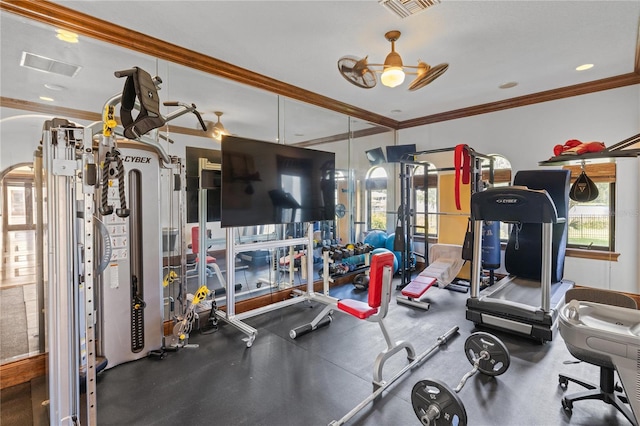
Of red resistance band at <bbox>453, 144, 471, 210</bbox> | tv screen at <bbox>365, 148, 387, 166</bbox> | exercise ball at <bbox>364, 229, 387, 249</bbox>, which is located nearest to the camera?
red resistance band at <bbox>453, 144, 471, 210</bbox>

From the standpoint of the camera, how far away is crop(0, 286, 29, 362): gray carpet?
2678 mm

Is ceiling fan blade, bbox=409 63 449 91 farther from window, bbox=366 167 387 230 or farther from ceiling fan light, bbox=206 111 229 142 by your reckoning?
window, bbox=366 167 387 230

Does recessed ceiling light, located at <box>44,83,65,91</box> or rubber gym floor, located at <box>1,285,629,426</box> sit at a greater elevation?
recessed ceiling light, located at <box>44,83,65,91</box>

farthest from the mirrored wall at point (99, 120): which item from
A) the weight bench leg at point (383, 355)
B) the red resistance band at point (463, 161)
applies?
the red resistance band at point (463, 161)

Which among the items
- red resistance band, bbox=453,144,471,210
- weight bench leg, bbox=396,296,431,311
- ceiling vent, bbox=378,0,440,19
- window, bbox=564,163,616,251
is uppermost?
ceiling vent, bbox=378,0,440,19

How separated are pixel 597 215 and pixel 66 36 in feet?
22.3

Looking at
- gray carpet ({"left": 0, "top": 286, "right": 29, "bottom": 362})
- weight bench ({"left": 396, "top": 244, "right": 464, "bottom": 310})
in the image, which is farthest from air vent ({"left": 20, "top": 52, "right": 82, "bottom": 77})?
→ weight bench ({"left": 396, "top": 244, "right": 464, "bottom": 310})

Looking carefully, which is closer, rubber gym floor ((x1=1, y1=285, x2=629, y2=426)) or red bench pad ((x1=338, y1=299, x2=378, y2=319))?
rubber gym floor ((x1=1, y1=285, x2=629, y2=426))

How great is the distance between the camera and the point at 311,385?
2389 mm

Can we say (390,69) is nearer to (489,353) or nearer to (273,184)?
(273,184)

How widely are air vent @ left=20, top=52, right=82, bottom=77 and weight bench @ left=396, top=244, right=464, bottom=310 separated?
4.54 meters

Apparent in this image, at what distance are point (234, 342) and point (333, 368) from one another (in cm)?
113

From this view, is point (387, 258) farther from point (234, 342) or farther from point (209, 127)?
point (209, 127)

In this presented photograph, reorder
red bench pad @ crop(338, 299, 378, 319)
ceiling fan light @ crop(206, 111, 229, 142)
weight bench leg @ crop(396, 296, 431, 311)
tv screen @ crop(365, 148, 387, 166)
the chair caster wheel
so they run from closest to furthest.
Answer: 1. the chair caster wheel
2. red bench pad @ crop(338, 299, 378, 319)
3. ceiling fan light @ crop(206, 111, 229, 142)
4. weight bench leg @ crop(396, 296, 431, 311)
5. tv screen @ crop(365, 148, 387, 166)
